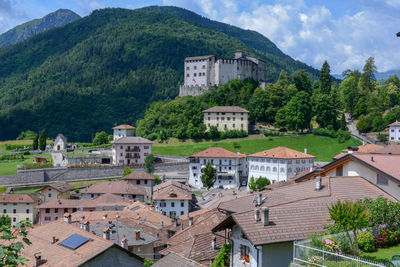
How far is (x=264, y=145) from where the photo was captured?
97125 millimetres

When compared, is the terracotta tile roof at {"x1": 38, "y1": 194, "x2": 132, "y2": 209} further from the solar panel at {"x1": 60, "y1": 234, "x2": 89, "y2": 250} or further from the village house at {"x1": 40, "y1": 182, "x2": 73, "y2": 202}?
the solar panel at {"x1": 60, "y1": 234, "x2": 89, "y2": 250}

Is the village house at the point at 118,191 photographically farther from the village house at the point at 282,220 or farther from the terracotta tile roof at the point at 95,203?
the village house at the point at 282,220

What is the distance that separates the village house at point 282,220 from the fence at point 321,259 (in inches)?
45.2

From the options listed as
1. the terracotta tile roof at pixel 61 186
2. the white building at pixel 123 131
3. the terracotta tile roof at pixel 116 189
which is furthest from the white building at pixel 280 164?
the white building at pixel 123 131

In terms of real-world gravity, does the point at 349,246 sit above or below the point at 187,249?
above

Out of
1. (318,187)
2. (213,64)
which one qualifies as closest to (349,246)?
(318,187)

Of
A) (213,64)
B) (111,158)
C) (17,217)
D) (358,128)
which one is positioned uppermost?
(213,64)

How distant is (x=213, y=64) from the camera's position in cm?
13200

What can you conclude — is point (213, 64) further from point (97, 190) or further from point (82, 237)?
point (82, 237)

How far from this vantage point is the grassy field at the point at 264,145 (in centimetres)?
9144

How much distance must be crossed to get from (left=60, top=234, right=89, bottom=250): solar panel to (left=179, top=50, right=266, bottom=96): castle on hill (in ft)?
346

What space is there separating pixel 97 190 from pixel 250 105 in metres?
51.8

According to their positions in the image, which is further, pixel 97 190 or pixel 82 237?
pixel 97 190

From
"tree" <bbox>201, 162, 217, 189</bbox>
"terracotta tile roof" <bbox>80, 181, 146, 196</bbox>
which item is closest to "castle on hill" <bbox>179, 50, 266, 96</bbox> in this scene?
"tree" <bbox>201, 162, 217, 189</bbox>
